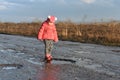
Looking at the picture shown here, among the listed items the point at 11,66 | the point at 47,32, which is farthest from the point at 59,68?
the point at 47,32

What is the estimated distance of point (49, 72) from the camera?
12.8m

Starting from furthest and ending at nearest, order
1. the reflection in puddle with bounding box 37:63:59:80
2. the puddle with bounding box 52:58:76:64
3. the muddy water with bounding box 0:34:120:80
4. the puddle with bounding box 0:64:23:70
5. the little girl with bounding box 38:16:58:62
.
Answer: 1. the little girl with bounding box 38:16:58:62
2. the puddle with bounding box 52:58:76:64
3. the puddle with bounding box 0:64:23:70
4. the muddy water with bounding box 0:34:120:80
5. the reflection in puddle with bounding box 37:63:59:80

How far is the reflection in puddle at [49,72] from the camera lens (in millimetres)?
11642

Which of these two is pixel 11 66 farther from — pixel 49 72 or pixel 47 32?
pixel 47 32

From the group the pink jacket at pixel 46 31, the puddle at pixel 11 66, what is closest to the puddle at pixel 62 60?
the pink jacket at pixel 46 31

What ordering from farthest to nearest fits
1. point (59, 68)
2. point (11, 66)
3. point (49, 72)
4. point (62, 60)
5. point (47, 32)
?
1. point (47, 32)
2. point (62, 60)
3. point (11, 66)
4. point (59, 68)
5. point (49, 72)

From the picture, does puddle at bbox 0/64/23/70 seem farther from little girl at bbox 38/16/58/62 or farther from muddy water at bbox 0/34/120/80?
little girl at bbox 38/16/58/62

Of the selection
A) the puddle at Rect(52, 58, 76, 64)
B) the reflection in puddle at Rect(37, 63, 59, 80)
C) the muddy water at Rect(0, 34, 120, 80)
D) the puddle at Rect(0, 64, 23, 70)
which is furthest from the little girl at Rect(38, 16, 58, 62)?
the puddle at Rect(0, 64, 23, 70)

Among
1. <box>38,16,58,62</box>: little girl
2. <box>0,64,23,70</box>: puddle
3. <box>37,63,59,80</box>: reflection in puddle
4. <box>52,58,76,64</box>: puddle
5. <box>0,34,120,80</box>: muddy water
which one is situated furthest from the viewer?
<box>38,16,58,62</box>: little girl

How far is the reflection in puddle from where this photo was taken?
11.6m

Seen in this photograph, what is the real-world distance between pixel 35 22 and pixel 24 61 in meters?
37.9

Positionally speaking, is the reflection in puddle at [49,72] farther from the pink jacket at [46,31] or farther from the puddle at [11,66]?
the pink jacket at [46,31]

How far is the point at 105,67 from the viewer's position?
14.1m

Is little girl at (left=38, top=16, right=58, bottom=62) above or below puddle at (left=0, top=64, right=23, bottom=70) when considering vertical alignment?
above
